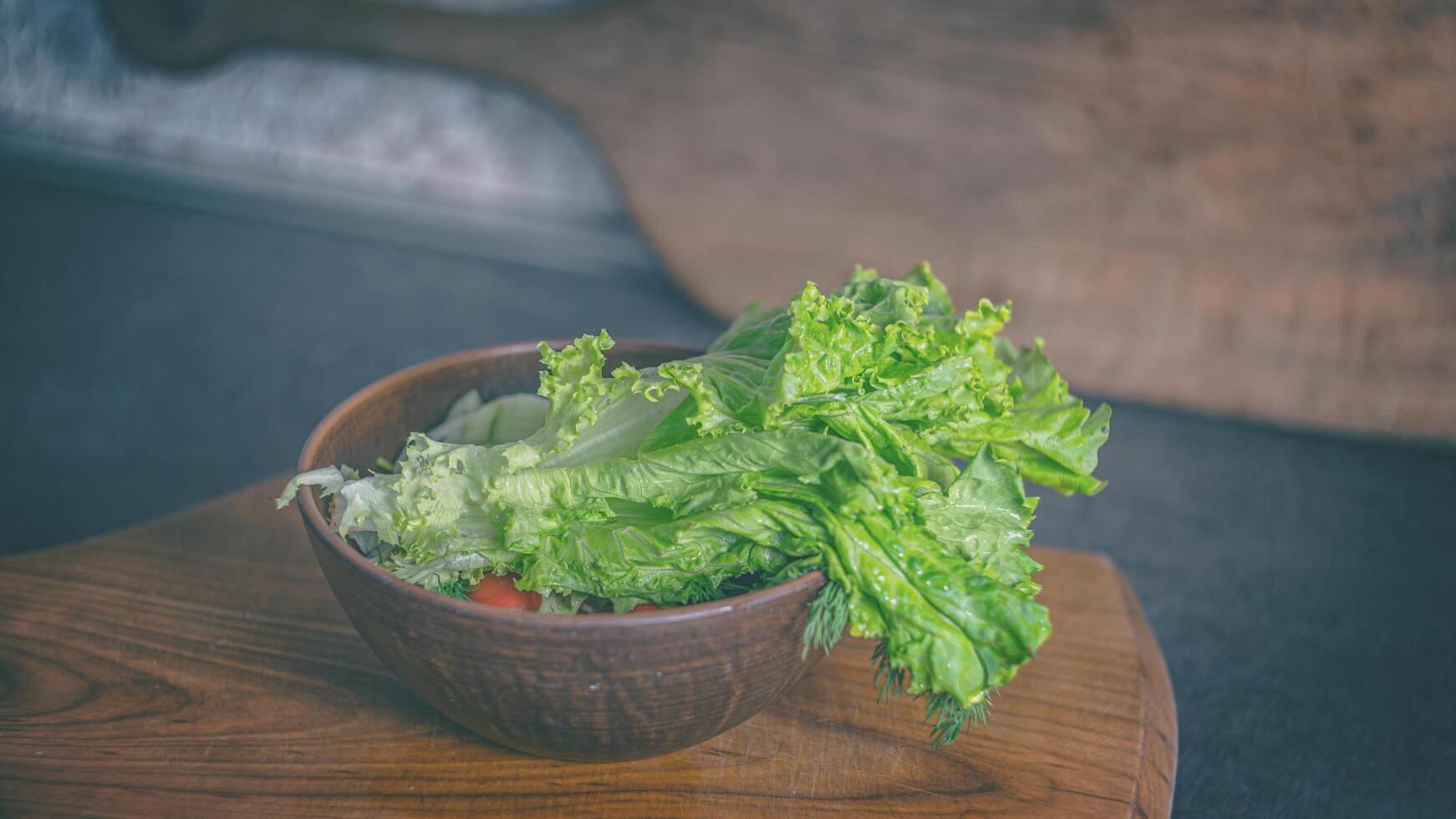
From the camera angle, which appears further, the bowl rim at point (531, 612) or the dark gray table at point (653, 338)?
the dark gray table at point (653, 338)

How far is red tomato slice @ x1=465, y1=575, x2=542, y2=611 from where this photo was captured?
2.48 ft

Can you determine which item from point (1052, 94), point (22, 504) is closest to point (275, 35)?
point (22, 504)

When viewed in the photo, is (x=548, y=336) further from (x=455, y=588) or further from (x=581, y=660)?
(x=581, y=660)

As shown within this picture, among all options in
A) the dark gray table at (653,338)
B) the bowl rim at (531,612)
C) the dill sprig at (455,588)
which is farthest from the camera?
the dark gray table at (653,338)

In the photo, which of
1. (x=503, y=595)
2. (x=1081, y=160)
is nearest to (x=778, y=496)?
(x=503, y=595)

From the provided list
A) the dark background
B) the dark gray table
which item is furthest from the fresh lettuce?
the dark background

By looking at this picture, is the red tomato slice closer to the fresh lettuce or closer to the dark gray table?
the fresh lettuce

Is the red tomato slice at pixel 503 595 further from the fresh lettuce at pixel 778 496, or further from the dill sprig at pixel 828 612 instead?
the dill sprig at pixel 828 612

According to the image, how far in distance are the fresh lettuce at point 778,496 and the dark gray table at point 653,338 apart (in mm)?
435

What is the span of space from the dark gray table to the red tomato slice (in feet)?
1.33

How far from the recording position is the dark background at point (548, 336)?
1.43 metres

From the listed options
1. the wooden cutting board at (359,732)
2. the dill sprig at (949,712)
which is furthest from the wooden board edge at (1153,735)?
the dill sprig at (949,712)

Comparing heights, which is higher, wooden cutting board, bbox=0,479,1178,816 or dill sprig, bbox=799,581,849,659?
dill sprig, bbox=799,581,849,659

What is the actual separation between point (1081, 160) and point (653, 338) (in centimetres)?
107
